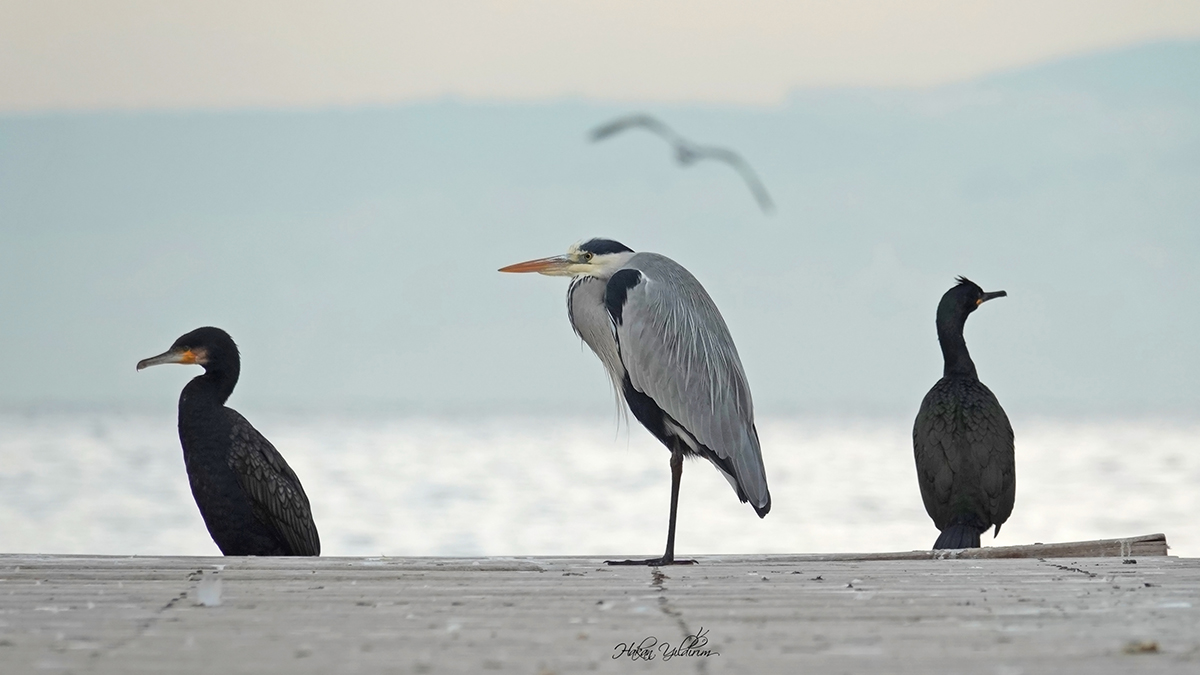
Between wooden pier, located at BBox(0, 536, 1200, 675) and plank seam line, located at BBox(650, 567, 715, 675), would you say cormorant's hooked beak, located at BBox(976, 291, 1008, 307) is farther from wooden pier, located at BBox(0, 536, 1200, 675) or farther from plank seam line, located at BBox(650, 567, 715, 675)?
plank seam line, located at BBox(650, 567, 715, 675)

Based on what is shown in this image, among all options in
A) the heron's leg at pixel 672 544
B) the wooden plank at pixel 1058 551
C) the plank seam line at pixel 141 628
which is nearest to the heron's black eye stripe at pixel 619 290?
the heron's leg at pixel 672 544

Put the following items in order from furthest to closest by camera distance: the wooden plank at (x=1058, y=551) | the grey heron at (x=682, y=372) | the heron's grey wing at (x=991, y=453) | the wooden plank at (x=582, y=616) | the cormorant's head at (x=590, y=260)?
the heron's grey wing at (x=991, y=453) → the cormorant's head at (x=590, y=260) → the grey heron at (x=682, y=372) → the wooden plank at (x=1058, y=551) → the wooden plank at (x=582, y=616)

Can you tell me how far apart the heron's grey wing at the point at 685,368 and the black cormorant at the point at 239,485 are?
1.62 m

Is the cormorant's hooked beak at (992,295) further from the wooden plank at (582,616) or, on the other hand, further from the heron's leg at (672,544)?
the wooden plank at (582,616)

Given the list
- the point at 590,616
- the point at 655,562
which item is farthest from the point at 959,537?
the point at 590,616

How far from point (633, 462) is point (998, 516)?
2221 cm

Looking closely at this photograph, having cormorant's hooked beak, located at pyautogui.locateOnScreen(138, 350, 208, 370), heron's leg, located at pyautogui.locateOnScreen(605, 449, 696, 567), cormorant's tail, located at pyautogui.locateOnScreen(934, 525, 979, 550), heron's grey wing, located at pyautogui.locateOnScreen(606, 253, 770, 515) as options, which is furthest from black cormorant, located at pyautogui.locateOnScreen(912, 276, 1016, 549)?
cormorant's hooked beak, located at pyautogui.locateOnScreen(138, 350, 208, 370)

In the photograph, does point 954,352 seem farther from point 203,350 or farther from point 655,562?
point 203,350

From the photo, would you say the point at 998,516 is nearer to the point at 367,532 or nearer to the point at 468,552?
the point at 468,552

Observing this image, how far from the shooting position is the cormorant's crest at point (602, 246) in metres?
6.24

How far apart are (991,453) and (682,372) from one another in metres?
2.00

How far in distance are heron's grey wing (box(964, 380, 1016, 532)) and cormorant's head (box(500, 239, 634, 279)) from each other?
204 cm

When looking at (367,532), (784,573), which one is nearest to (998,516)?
(784,573)

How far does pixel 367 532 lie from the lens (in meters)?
16.6
